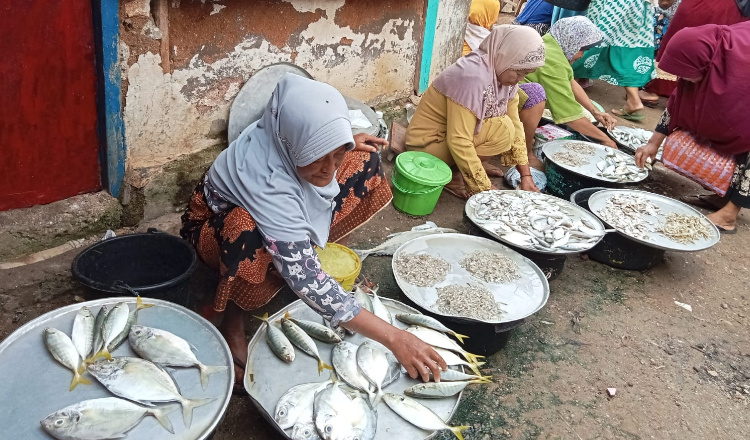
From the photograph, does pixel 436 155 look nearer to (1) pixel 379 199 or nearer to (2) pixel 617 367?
(1) pixel 379 199

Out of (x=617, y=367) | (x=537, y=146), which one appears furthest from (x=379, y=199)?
(x=537, y=146)

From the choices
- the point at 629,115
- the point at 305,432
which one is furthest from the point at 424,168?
the point at 629,115

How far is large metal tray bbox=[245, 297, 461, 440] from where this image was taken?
1.92 m

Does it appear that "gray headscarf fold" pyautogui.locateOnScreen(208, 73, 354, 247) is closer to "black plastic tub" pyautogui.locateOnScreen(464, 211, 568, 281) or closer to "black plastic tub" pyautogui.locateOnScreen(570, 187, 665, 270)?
"black plastic tub" pyautogui.locateOnScreen(464, 211, 568, 281)

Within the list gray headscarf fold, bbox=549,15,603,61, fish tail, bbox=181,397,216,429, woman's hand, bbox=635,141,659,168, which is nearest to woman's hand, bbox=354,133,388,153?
fish tail, bbox=181,397,216,429

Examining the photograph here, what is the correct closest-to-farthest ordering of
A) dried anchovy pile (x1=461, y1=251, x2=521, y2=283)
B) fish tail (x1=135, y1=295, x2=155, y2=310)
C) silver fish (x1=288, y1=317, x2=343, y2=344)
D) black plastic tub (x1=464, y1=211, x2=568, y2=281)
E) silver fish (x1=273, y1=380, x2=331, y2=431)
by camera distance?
1. silver fish (x1=273, y1=380, x2=331, y2=431)
2. fish tail (x1=135, y1=295, x2=155, y2=310)
3. silver fish (x1=288, y1=317, x2=343, y2=344)
4. dried anchovy pile (x1=461, y1=251, x2=521, y2=283)
5. black plastic tub (x1=464, y1=211, x2=568, y2=281)

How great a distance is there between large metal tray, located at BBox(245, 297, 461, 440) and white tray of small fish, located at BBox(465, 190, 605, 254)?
1398 millimetres

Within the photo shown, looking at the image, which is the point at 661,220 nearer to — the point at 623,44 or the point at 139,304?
the point at 139,304

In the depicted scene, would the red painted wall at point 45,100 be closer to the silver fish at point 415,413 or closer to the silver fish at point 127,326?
the silver fish at point 127,326

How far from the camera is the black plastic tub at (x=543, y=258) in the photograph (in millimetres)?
3264

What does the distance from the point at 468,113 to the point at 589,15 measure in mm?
4118

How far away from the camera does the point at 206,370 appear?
5.84 feet

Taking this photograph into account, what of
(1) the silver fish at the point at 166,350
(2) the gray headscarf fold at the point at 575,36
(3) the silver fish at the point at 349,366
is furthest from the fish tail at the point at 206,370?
(2) the gray headscarf fold at the point at 575,36

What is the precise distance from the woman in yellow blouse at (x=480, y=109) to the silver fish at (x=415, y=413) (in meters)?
2.26
